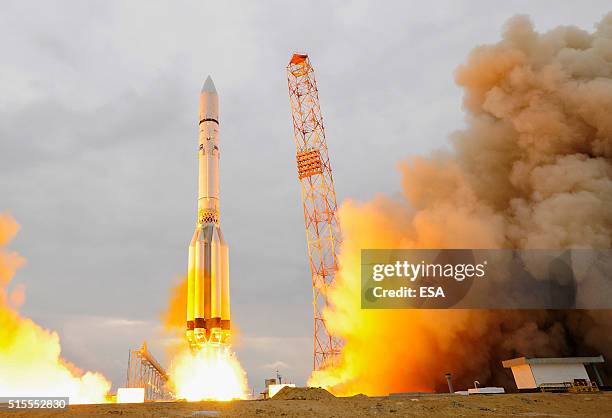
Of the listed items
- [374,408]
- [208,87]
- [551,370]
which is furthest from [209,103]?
[551,370]

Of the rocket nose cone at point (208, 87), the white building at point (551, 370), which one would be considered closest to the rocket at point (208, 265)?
the rocket nose cone at point (208, 87)

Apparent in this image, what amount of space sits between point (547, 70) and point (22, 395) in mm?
46274

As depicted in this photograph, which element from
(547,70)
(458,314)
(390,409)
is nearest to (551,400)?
(390,409)

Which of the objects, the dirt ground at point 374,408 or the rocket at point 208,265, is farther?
the rocket at point 208,265

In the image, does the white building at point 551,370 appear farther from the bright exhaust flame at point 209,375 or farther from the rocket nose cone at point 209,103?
the rocket nose cone at point 209,103

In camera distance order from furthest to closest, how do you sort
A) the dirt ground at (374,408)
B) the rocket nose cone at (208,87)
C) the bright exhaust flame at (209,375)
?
the rocket nose cone at (208,87) → the bright exhaust flame at (209,375) → the dirt ground at (374,408)

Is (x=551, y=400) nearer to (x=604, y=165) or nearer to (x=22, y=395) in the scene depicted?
(x=604, y=165)

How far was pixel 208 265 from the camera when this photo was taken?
39312 mm

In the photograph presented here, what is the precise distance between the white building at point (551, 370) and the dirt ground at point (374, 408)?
660cm

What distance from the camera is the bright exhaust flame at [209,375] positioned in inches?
1471

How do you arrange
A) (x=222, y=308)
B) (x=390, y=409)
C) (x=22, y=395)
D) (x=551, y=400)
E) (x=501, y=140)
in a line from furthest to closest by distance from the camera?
(x=501, y=140), (x=222, y=308), (x=22, y=395), (x=551, y=400), (x=390, y=409)

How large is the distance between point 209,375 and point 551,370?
74.4ft

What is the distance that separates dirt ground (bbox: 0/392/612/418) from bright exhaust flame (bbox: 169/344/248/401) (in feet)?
23.9

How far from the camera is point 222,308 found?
127 feet
